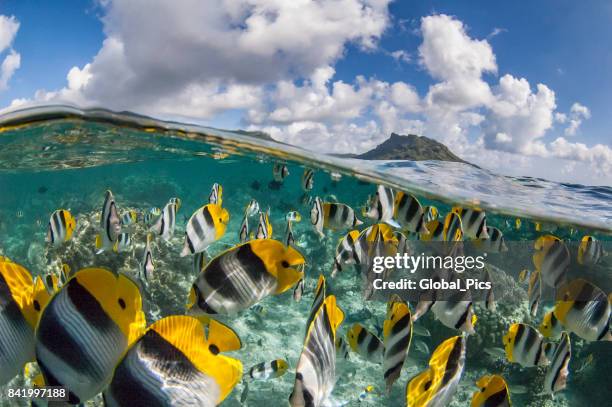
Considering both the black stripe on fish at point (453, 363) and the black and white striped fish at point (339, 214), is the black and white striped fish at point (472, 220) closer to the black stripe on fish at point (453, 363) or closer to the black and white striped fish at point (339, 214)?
the black and white striped fish at point (339, 214)

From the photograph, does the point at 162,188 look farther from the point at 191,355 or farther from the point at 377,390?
the point at 191,355

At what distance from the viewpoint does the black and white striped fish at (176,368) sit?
1.42 m

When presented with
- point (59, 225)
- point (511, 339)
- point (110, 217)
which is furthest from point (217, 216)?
point (511, 339)

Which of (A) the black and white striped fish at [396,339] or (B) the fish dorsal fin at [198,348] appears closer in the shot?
(B) the fish dorsal fin at [198,348]

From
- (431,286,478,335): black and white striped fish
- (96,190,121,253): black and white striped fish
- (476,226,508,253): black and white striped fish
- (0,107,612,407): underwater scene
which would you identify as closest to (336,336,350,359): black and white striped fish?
(0,107,612,407): underwater scene

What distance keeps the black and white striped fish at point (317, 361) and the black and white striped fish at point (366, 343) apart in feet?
7.94

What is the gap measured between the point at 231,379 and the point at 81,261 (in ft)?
32.8

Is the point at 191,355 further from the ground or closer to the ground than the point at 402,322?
further from the ground

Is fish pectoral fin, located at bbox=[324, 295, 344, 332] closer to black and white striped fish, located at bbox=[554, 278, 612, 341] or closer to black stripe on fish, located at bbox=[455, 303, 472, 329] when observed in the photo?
black stripe on fish, located at bbox=[455, 303, 472, 329]

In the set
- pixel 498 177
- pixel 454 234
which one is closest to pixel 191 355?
pixel 454 234

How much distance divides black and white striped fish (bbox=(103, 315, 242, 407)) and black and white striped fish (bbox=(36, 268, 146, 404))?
0.13 meters

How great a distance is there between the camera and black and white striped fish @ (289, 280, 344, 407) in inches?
→ 60.8

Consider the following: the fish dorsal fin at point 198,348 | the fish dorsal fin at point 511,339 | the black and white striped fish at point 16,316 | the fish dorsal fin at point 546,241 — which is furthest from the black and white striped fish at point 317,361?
the fish dorsal fin at point 546,241

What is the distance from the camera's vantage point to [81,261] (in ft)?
32.8
